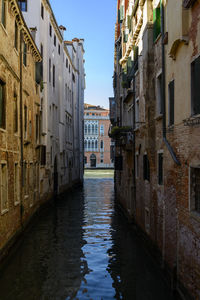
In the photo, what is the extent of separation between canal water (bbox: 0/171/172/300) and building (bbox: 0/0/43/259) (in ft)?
2.90

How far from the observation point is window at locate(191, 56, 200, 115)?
738 centimetres

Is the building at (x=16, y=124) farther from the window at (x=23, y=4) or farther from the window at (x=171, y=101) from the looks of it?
the window at (x=171, y=101)

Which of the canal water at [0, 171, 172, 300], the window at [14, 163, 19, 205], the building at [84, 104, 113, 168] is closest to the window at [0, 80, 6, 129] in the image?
the window at [14, 163, 19, 205]

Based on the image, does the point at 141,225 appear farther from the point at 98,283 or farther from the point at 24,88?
the point at 24,88

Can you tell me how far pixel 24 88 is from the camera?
16.8 meters

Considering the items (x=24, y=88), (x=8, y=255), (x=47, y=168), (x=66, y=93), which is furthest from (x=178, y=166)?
(x=66, y=93)

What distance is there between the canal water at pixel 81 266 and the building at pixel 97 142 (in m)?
76.7

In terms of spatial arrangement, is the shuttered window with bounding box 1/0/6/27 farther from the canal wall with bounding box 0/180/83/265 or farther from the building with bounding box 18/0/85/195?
the building with bounding box 18/0/85/195

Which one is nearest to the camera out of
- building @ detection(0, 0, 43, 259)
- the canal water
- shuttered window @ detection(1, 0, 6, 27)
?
the canal water

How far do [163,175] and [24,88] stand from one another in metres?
8.22

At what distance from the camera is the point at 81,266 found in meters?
11.6

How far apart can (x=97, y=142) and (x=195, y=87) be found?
291 ft

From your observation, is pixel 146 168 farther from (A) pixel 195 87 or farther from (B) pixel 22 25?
(B) pixel 22 25

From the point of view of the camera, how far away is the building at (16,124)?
12203mm
